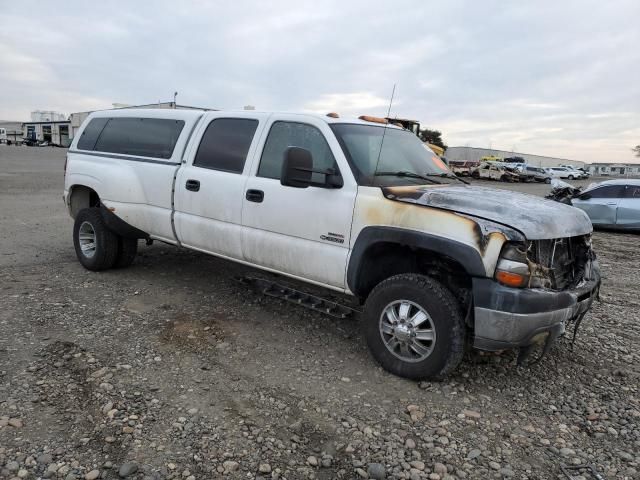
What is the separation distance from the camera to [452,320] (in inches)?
136

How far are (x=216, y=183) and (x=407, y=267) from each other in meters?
2.05

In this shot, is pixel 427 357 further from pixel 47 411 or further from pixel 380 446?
pixel 47 411

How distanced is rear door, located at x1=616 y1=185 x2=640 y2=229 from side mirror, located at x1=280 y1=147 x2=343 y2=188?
11147mm

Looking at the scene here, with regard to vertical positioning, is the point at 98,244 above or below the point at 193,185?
below

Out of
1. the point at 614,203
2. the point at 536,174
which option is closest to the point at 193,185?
the point at 614,203

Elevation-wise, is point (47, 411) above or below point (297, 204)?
below

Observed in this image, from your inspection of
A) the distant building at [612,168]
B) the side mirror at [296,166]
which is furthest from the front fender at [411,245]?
the distant building at [612,168]

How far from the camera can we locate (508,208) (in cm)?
355

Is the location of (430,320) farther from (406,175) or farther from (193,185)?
(193,185)

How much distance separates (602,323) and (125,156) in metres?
5.63

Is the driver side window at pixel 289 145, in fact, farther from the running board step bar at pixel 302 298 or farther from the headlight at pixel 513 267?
the headlight at pixel 513 267

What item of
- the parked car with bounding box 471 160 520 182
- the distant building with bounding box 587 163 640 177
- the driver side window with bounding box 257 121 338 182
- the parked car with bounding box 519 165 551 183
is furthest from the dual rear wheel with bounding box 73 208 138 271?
the distant building with bounding box 587 163 640 177

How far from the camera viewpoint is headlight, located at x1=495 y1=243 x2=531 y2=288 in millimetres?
3236

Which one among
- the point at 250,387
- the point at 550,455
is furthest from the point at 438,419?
the point at 250,387
